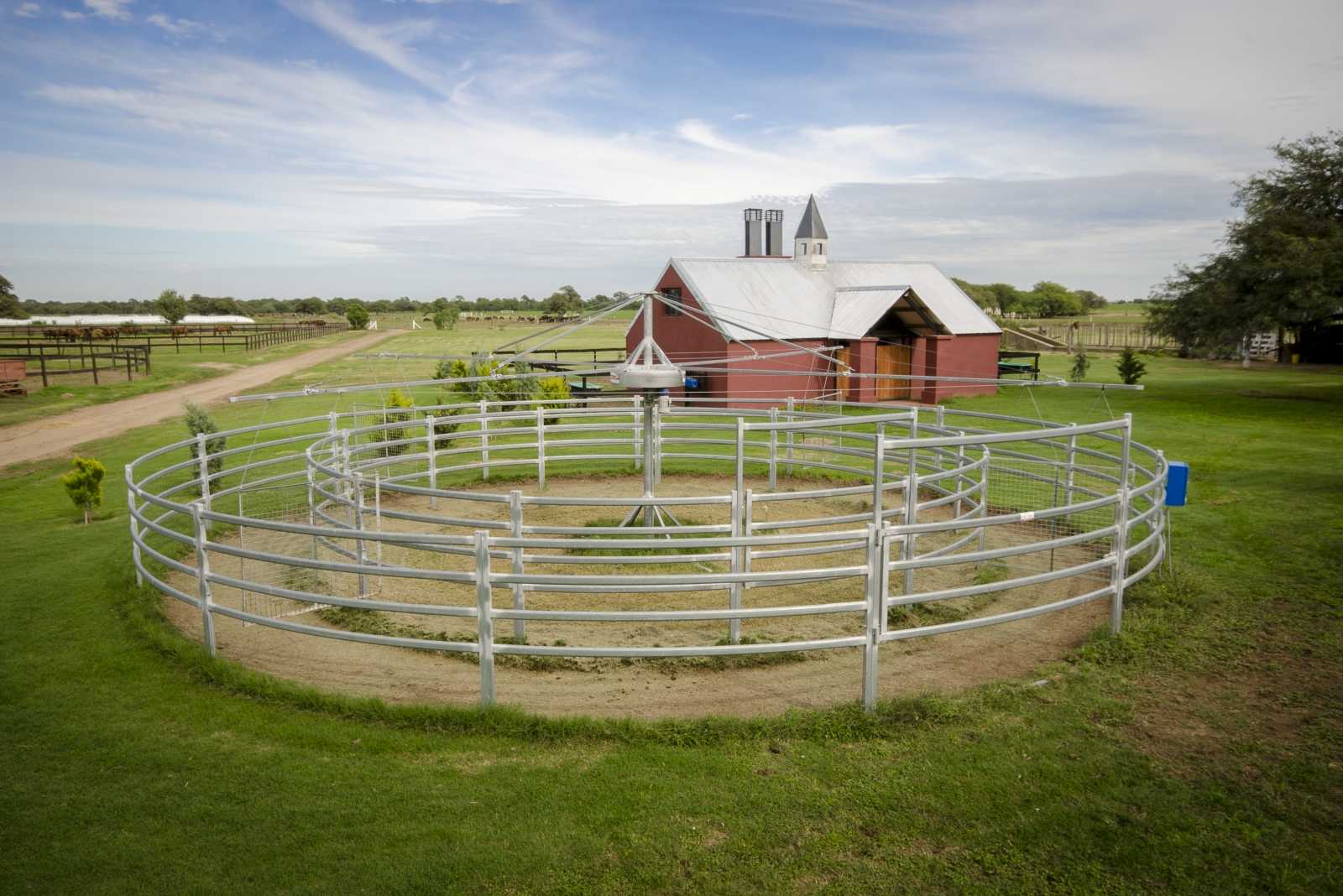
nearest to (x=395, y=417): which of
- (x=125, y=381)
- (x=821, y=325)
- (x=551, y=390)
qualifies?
(x=551, y=390)

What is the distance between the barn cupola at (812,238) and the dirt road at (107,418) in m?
20.7

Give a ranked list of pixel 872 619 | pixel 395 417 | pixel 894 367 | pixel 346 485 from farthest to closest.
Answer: pixel 894 367
pixel 395 417
pixel 346 485
pixel 872 619

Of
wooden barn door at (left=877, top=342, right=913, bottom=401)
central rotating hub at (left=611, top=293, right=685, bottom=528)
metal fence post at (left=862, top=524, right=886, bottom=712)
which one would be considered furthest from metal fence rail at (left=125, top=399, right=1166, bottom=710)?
wooden barn door at (left=877, top=342, right=913, bottom=401)

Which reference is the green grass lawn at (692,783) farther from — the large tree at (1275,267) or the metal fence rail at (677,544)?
the large tree at (1275,267)

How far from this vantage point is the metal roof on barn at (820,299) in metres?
27.6

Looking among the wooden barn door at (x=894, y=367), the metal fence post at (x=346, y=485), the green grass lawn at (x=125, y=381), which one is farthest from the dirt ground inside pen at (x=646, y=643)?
the green grass lawn at (x=125, y=381)

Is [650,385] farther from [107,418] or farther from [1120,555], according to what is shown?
[107,418]

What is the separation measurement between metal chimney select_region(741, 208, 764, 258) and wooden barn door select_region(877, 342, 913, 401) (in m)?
7.84

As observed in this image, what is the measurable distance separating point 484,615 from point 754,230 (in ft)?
101

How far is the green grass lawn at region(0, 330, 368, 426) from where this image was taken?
26.0 metres

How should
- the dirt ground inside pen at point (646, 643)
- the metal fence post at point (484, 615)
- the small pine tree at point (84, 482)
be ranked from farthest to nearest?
the small pine tree at point (84, 482) → the dirt ground inside pen at point (646, 643) → the metal fence post at point (484, 615)

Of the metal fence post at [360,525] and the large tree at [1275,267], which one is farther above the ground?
the large tree at [1275,267]

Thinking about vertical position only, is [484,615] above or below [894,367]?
below

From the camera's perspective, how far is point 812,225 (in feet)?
105
